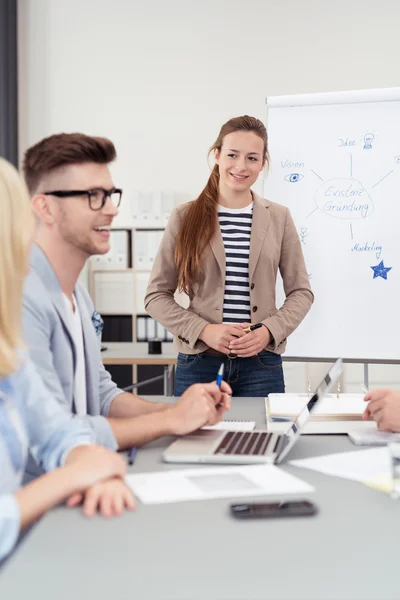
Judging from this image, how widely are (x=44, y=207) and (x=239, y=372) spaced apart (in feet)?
3.49

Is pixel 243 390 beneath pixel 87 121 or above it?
beneath

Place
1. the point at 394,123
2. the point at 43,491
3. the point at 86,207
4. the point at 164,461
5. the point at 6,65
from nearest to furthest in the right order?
the point at 43,491
the point at 164,461
the point at 86,207
the point at 394,123
the point at 6,65

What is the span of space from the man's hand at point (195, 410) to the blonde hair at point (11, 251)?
0.53m

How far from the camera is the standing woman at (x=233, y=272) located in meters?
2.42

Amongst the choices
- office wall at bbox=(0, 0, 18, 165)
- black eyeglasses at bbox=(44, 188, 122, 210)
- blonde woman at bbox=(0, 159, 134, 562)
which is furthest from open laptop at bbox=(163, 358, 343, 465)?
office wall at bbox=(0, 0, 18, 165)

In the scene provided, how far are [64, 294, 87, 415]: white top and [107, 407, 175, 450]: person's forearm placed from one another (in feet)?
0.34

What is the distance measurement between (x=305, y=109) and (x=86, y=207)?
1956 millimetres

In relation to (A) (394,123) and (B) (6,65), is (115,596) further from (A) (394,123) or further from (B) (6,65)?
(B) (6,65)

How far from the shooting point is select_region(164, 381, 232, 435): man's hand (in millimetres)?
1507

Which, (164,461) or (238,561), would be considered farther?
(164,461)

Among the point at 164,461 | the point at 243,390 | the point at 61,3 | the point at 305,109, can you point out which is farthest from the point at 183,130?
the point at 164,461

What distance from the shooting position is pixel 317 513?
3.51 feet

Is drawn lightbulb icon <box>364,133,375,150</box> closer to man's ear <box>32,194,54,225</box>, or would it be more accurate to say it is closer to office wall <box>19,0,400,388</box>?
man's ear <box>32,194,54,225</box>

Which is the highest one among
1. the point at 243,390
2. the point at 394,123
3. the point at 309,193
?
the point at 394,123
